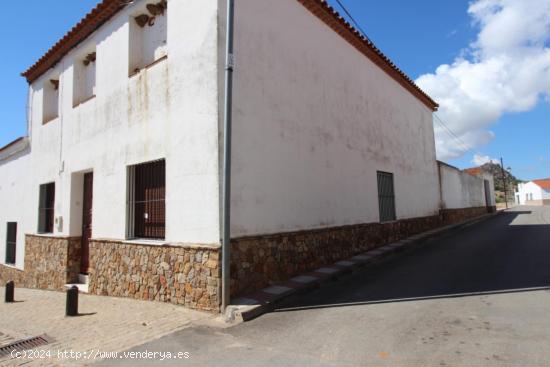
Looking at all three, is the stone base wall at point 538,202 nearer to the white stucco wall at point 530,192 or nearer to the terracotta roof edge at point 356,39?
the white stucco wall at point 530,192

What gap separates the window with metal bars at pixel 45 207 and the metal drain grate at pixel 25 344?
23.7ft

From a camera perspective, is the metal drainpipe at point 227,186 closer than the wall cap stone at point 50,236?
Yes

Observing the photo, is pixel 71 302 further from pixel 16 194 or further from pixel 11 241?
pixel 11 241

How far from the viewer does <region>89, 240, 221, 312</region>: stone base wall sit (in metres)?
5.22

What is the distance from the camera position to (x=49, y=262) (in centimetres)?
969

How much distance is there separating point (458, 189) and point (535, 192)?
199 feet

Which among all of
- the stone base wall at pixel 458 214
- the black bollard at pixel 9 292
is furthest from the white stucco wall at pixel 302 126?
the stone base wall at pixel 458 214

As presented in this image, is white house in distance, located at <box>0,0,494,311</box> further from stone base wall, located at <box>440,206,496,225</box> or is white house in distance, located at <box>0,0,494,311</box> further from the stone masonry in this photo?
stone base wall, located at <box>440,206,496,225</box>

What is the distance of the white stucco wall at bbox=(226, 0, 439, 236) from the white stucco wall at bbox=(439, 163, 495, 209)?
7482 millimetres

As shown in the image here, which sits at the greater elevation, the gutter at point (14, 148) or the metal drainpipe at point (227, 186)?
the gutter at point (14, 148)

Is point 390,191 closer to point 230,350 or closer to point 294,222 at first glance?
point 294,222

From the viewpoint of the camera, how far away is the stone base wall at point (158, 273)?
522 centimetres

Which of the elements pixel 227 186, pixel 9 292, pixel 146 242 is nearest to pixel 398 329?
pixel 227 186

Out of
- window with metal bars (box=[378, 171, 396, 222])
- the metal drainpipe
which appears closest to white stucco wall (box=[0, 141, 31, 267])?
the metal drainpipe
